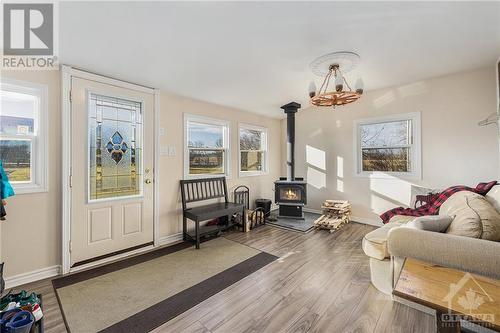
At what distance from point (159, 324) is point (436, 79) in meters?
4.93

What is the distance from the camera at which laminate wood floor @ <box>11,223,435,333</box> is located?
1.65 m

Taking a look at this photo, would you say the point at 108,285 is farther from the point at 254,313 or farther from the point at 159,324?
the point at 254,313

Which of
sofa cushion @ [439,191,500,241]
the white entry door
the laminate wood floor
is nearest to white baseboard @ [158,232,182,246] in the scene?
the white entry door

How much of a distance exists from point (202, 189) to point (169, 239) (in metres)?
0.97

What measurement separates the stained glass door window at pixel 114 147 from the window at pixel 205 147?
0.79 meters

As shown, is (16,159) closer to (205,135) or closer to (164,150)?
(164,150)

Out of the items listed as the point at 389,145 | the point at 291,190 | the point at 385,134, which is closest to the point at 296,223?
the point at 291,190

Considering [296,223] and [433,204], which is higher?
[433,204]

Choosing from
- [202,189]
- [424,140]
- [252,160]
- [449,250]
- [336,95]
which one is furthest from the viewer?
[252,160]

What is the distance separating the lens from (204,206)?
12.2 ft

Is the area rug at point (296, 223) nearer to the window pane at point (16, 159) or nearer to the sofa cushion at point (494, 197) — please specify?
the sofa cushion at point (494, 197)

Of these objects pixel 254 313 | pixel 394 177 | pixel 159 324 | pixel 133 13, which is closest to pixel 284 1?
→ pixel 133 13

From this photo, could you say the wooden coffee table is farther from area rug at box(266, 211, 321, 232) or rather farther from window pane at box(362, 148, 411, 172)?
window pane at box(362, 148, 411, 172)

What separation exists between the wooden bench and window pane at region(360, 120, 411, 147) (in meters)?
2.84
